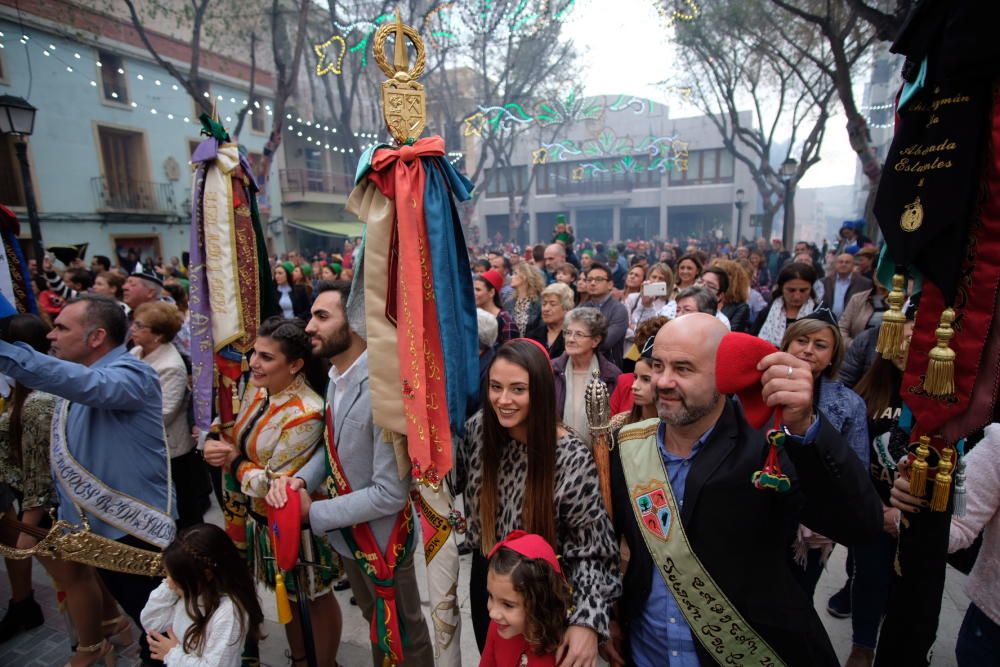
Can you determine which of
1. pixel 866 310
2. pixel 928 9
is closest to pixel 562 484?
pixel 928 9

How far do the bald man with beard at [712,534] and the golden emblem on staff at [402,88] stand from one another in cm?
133

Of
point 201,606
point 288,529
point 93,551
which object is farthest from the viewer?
point 93,551

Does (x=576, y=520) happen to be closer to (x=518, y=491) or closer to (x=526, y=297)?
(x=518, y=491)

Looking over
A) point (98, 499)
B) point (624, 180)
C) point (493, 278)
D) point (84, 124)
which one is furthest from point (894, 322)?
point (624, 180)

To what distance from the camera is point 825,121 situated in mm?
16766

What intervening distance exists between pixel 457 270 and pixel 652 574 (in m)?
1.44

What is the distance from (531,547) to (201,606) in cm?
170

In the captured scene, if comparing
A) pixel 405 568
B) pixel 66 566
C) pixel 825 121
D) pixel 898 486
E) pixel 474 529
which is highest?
pixel 825 121

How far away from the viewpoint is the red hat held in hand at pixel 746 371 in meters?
1.47

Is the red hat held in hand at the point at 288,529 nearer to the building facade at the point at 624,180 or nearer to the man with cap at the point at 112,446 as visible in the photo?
the man with cap at the point at 112,446

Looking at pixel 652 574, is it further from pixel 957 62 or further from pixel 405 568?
pixel 957 62

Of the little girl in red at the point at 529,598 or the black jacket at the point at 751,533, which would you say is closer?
the black jacket at the point at 751,533

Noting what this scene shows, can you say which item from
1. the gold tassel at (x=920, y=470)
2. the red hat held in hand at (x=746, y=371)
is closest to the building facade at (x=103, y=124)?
the red hat held in hand at (x=746, y=371)

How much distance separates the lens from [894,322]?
1.64m
